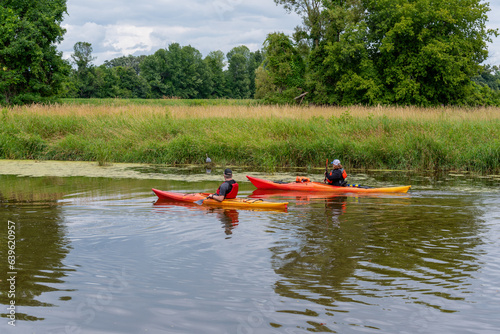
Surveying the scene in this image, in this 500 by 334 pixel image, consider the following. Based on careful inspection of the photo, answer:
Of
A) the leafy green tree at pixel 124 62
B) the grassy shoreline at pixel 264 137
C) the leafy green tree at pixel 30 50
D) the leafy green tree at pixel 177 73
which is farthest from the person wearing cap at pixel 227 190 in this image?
the leafy green tree at pixel 124 62

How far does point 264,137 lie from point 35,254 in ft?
38.4

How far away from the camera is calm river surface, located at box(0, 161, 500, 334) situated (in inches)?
170

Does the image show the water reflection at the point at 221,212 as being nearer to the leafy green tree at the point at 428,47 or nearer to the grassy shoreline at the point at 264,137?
the grassy shoreline at the point at 264,137

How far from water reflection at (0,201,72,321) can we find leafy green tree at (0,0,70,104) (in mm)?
24933

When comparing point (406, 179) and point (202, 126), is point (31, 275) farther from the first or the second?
point (202, 126)

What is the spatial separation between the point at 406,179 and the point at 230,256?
8.40m

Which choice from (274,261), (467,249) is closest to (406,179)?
(467,249)

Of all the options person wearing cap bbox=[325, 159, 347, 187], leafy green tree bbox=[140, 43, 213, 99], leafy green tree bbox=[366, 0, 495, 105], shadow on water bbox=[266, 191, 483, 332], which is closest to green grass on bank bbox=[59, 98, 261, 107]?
leafy green tree bbox=[366, 0, 495, 105]

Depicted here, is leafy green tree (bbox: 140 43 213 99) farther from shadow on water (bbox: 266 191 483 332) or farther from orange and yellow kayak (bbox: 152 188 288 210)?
shadow on water (bbox: 266 191 483 332)

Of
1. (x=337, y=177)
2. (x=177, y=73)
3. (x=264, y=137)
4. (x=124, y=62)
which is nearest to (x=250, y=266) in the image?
(x=337, y=177)

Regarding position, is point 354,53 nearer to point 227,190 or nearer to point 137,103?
point 227,190

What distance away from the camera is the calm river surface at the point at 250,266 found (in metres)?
4.32

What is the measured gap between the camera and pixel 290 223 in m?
7.86

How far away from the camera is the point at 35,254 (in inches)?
236
